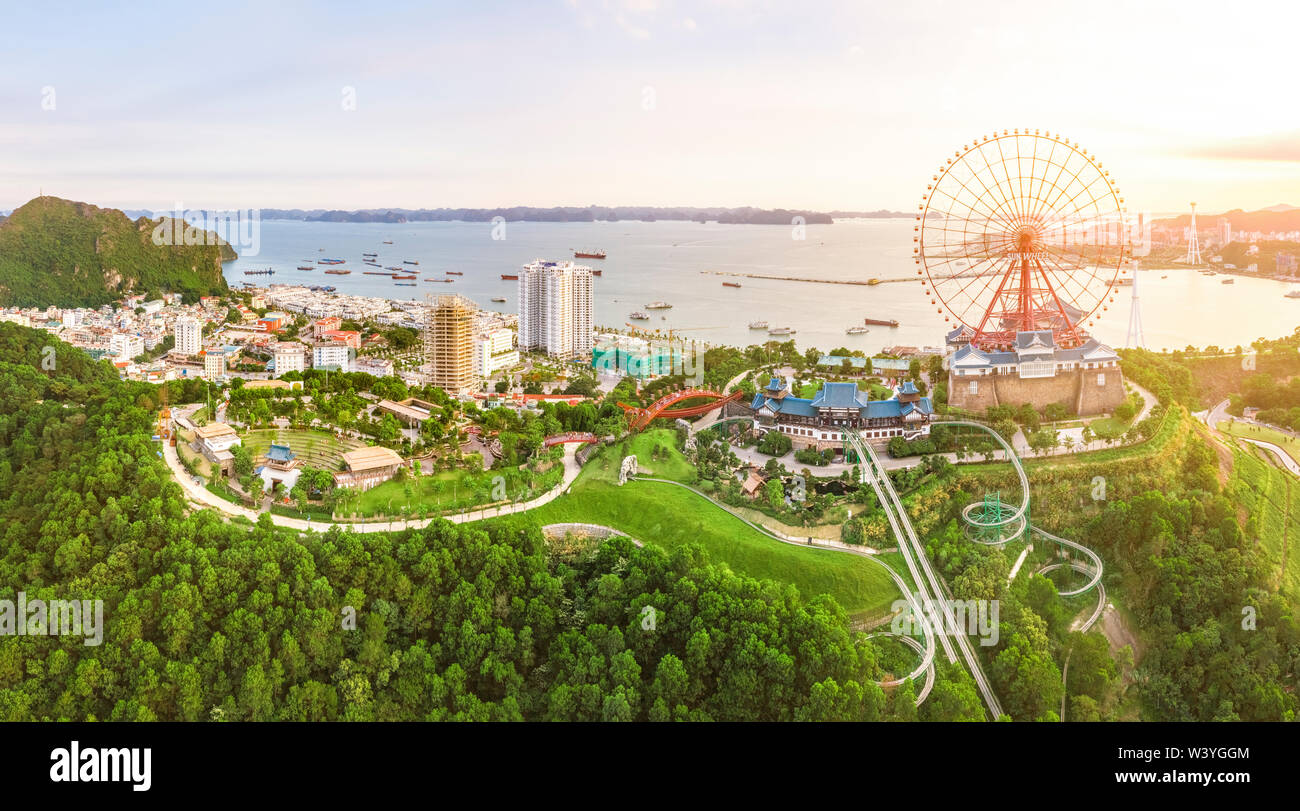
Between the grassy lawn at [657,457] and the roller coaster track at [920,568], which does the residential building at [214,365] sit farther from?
the roller coaster track at [920,568]

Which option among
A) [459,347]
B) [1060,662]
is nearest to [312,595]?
[1060,662]

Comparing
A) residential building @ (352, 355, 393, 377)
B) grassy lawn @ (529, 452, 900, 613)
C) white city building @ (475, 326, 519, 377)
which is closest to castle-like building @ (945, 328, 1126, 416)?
grassy lawn @ (529, 452, 900, 613)

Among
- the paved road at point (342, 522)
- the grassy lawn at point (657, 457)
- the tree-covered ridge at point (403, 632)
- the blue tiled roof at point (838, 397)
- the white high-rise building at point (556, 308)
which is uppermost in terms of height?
the white high-rise building at point (556, 308)

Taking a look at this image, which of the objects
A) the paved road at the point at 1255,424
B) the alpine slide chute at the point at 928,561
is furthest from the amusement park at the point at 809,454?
the paved road at the point at 1255,424

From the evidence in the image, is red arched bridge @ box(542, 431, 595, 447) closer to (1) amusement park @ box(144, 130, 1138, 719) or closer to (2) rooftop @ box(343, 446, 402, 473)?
(1) amusement park @ box(144, 130, 1138, 719)

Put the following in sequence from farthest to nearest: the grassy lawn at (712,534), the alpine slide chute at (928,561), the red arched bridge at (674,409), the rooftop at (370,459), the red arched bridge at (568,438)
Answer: the red arched bridge at (674,409)
the red arched bridge at (568,438)
the rooftop at (370,459)
the grassy lawn at (712,534)
the alpine slide chute at (928,561)

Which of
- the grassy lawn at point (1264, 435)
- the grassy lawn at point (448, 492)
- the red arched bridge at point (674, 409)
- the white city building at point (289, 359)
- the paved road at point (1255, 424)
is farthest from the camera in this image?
the white city building at point (289, 359)

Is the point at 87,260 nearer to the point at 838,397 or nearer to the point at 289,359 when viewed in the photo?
the point at 289,359
